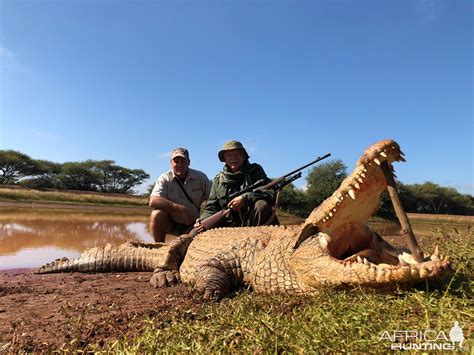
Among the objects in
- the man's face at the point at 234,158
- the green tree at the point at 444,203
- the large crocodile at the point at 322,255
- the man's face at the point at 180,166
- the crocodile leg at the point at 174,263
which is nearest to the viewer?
the large crocodile at the point at 322,255

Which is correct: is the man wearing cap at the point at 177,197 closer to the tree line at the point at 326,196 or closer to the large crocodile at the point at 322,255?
the large crocodile at the point at 322,255

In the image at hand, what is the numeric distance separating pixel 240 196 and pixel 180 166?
6.83ft

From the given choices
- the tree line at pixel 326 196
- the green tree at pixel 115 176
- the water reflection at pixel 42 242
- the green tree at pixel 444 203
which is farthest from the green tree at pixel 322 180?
the green tree at pixel 115 176

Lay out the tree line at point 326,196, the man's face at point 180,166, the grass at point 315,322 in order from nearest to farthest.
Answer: the grass at point 315,322
the man's face at point 180,166
the tree line at point 326,196

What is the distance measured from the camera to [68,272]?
5.54 m

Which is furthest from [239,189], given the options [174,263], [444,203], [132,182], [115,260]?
[132,182]

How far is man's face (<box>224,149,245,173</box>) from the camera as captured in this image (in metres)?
6.13

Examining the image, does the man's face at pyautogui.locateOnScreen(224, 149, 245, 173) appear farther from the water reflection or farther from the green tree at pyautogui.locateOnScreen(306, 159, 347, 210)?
the green tree at pyautogui.locateOnScreen(306, 159, 347, 210)

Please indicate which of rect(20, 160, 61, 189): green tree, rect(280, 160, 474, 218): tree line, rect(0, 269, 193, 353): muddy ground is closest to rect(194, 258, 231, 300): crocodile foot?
rect(0, 269, 193, 353): muddy ground

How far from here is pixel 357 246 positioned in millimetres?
3211

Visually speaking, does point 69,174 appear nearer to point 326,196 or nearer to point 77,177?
point 77,177

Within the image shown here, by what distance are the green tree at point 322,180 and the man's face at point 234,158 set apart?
27506mm

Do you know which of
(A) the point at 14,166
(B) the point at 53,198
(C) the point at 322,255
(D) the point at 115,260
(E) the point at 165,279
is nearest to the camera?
(C) the point at 322,255

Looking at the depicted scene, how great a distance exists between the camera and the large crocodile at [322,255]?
250 centimetres
